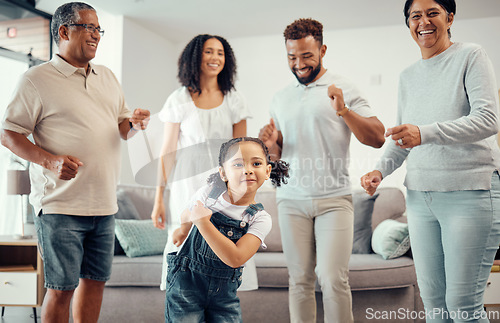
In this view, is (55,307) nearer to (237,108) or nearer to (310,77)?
(237,108)

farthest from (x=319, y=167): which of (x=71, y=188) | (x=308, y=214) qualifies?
(x=71, y=188)

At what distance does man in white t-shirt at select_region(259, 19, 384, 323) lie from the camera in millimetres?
1123

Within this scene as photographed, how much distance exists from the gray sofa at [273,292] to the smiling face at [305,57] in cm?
91

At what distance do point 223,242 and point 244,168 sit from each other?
0.13 metres

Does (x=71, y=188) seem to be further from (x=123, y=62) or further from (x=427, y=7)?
(x=123, y=62)


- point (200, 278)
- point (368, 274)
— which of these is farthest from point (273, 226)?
point (200, 278)

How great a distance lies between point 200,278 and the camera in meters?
0.83

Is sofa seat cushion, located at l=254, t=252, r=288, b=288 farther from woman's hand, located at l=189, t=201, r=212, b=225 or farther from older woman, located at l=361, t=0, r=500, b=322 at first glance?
woman's hand, located at l=189, t=201, r=212, b=225

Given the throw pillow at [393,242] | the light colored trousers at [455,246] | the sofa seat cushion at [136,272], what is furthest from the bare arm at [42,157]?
the throw pillow at [393,242]

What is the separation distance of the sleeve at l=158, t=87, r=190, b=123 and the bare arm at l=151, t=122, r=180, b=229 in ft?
0.05

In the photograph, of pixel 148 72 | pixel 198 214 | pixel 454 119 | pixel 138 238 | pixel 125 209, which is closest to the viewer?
pixel 198 214

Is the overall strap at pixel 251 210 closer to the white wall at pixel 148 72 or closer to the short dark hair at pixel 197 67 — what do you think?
the short dark hair at pixel 197 67

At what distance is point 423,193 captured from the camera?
99 centimetres

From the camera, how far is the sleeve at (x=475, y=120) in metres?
0.86
